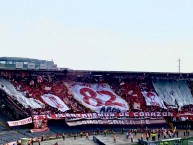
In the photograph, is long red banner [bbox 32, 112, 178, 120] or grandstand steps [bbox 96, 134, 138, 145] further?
long red banner [bbox 32, 112, 178, 120]

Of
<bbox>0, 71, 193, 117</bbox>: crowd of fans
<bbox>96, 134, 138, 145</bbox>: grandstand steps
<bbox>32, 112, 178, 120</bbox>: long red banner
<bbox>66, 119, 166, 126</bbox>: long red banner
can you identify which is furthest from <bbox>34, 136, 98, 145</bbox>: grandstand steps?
<bbox>0, 71, 193, 117</bbox>: crowd of fans

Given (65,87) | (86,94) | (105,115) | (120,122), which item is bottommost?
(120,122)

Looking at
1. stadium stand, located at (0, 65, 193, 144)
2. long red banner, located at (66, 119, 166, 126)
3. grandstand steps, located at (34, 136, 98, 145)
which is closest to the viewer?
grandstand steps, located at (34, 136, 98, 145)

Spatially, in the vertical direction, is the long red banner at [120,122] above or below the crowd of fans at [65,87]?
below

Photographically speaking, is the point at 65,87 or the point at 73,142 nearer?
the point at 73,142

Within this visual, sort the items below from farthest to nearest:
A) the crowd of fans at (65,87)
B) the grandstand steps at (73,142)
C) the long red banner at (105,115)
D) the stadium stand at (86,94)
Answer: the crowd of fans at (65,87), the long red banner at (105,115), the stadium stand at (86,94), the grandstand steps at (73,142)

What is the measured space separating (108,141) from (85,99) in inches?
486

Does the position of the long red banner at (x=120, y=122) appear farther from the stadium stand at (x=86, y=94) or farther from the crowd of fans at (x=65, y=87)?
the crowd of fans at (x=65, y=87)

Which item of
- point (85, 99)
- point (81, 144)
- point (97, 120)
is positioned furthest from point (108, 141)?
point (85, 99)

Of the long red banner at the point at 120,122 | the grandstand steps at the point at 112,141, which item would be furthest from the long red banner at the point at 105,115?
the grandstand steps at the point at 112,141

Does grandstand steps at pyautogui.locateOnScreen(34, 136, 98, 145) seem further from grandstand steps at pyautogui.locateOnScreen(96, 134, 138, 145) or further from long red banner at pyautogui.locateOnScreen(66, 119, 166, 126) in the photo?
long red banner at pyautogui.locateOnScreen(66, 119, 166, 126)

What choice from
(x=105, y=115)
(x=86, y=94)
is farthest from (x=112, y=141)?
(x=86, y=94)

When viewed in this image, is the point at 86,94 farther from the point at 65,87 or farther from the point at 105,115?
the point at 105,115

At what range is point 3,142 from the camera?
1491 inches
